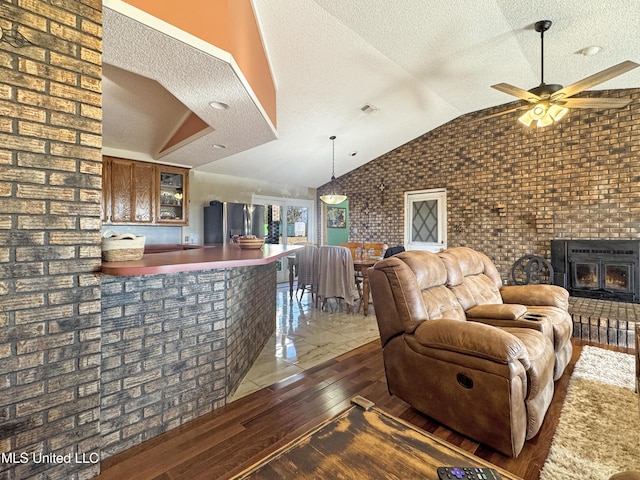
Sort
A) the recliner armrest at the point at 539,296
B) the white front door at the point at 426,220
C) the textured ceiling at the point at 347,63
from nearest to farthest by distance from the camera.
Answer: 1. the textured ceiling at the point at 347,63
2. the recliner armrest at the point at 539,296
3. the white front door at the point at 426,220

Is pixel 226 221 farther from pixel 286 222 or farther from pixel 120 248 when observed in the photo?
pixel 120 248

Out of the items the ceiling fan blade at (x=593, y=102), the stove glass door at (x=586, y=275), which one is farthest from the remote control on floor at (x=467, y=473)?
the stove glass door at (x=586, y=275)

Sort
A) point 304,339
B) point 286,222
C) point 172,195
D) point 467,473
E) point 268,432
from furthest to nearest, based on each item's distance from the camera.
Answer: point 286,222, point 172,195, point 304,339, point 268,432, point 467,473

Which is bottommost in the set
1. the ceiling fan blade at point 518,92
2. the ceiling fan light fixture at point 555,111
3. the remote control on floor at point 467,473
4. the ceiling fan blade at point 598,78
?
the remote control on floor at point 467,473

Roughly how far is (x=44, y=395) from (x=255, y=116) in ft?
7.81

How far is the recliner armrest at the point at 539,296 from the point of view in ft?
8.91

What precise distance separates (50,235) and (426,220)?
5.94 meters

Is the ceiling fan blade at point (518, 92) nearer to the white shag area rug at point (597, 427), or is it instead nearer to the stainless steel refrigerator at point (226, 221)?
the white shag area rug at point (597, 427)

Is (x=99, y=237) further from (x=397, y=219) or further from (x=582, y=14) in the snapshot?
(x=397, y=219)

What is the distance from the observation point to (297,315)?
14.3 feet

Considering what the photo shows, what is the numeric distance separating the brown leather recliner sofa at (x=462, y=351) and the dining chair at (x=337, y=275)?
6.32ft

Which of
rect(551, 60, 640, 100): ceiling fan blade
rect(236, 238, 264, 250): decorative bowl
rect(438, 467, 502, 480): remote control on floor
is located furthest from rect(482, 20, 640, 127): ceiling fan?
rect(438, 467, 502, 480): remote control on floor

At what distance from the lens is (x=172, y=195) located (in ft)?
16.5

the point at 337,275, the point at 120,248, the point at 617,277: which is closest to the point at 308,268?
the point at 337,275
